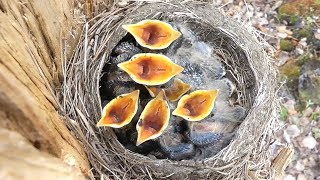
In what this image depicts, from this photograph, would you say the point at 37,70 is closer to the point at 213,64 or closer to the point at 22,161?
the point at 22,161

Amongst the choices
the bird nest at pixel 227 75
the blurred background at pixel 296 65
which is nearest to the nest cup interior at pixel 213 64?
the bird nest at pixel 227 75

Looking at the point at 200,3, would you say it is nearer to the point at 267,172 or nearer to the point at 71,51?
the point at 71,51

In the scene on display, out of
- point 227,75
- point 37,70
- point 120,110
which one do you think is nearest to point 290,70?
point 227,75

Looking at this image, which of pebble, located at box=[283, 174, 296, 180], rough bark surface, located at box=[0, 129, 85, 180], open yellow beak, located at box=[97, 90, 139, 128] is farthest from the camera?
pebble, located at box=[283, 174, 296, 180]

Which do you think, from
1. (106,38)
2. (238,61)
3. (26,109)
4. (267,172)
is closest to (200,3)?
(238,61)

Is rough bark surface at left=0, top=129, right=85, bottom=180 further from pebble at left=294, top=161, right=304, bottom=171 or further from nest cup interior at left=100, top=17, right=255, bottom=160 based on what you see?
pebble at left=294, top=161, right=304, bottom=171

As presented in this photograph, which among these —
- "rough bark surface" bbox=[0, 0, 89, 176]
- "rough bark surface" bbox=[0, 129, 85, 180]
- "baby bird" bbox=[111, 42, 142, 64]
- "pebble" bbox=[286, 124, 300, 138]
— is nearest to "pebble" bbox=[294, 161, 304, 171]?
"pebble" bbox=[286, 124, 300, 138]
